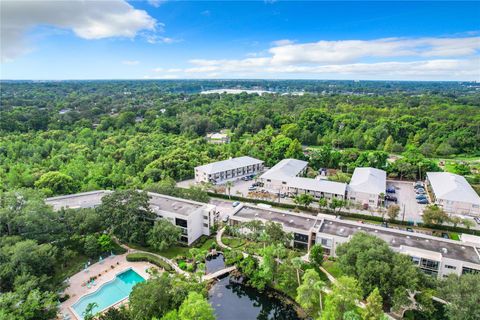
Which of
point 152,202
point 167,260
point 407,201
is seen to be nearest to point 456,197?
point 407,201

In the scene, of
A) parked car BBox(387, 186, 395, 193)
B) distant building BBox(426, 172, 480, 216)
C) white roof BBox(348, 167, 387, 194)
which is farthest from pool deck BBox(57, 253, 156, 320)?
distant building BBox(426, 172, 480, 216)

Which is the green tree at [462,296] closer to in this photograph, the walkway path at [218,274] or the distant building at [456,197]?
the walkway path at [218,274]

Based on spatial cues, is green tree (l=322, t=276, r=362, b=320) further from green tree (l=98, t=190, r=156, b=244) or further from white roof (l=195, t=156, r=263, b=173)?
white roof (l=195, t=156, r=263, b=173)

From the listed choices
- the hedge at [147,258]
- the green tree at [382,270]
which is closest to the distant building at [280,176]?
the green tree at [382,270]

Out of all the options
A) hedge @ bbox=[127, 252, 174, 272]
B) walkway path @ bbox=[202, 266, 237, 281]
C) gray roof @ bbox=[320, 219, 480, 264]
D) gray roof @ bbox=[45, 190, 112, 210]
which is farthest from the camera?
gray roof @ bbox=[45, 190, 112, 210]

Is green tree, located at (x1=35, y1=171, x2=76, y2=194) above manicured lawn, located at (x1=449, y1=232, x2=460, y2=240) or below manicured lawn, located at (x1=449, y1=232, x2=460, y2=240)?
above

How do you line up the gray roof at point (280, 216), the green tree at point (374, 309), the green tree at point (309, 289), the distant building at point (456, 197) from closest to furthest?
the green tree at point (374, 309) < the green tree at point (309, 289) < the gray roof at point (280, 216) < the distant building at point (456, 197)
